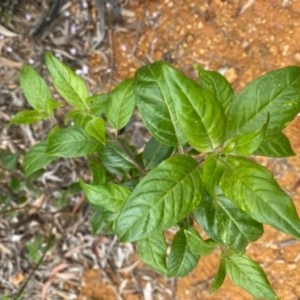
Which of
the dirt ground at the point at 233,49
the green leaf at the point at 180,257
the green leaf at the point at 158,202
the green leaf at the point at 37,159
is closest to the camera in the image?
the green leaf at the point at 158,202

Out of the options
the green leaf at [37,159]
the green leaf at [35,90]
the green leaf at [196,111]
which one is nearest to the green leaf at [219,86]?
the green leaf at [196,111]

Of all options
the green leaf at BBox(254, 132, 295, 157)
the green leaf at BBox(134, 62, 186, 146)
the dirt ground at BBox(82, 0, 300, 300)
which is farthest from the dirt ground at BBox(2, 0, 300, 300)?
the green leaf at BBox(134, 62, 186, 146)

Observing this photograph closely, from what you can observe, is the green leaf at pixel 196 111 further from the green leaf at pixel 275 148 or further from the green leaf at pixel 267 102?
the green leaf at pixel 275 148

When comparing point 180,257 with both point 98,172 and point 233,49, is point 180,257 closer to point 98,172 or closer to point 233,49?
point 98,172

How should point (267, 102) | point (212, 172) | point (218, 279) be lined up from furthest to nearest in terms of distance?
point (218, 279) < point (267, 102) < point (212, 172)

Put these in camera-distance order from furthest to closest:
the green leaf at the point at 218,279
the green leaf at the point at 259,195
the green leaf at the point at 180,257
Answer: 1. the green leaf at the point at 180,257
2. the green leaf at the point at 218,279
3. the green leaf at the point at 259,195

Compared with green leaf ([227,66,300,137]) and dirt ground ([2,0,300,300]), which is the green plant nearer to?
green leaf ([227,66,300,137])

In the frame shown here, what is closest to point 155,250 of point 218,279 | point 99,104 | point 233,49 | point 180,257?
point 180,257
